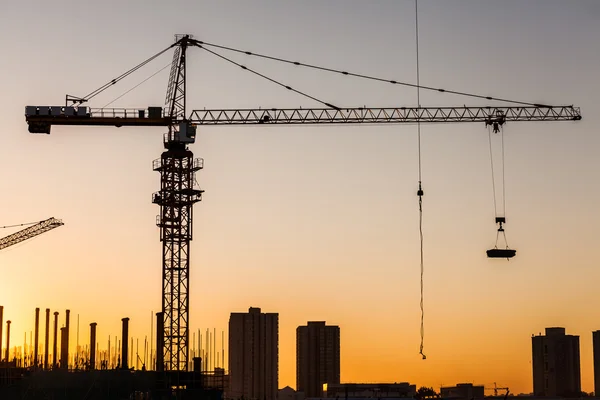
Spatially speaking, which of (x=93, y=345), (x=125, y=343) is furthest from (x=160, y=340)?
(x=93, y=345)

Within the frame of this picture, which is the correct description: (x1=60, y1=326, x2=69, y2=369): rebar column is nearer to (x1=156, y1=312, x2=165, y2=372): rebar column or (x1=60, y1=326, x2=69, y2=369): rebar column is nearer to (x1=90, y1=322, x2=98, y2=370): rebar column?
(x1=90, y1=322, x2=98, y2=370): rebar column

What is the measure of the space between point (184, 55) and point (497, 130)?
37.2 meters

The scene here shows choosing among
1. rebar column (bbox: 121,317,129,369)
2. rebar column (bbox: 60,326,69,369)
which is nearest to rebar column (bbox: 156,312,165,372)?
rebar column (bbox: 121,317,129,369)

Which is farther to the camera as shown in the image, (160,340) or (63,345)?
(63,345)

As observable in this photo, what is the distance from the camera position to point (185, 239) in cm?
12781

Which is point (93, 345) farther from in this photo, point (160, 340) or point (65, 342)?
point (160, 340)

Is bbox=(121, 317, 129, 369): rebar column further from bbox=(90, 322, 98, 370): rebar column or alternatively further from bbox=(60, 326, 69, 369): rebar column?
bbox=(60, 326, 69, 369): rebar column

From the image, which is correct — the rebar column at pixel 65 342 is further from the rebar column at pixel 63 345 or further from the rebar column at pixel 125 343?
the rebar column at pixel 125 343

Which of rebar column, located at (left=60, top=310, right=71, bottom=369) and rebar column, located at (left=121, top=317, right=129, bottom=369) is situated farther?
rebar column, located at (left=60, top=310, right=71, bottom=369)

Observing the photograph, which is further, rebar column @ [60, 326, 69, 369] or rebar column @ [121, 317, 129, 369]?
rebar column @ [60, 326, 69, 369]

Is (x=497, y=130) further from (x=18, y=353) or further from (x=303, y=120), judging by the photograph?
(x=18, y=353)

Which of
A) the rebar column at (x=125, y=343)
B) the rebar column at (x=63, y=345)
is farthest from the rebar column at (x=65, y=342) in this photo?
the rebar column at (x=125, y=343)

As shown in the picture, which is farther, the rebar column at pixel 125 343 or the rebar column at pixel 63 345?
the rebar column at pixel 63 345

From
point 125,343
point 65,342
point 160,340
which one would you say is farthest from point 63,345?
point 160,340
